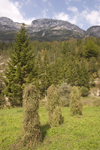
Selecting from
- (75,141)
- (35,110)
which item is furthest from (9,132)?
(75,141)

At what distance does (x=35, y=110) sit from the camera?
15.4 feet

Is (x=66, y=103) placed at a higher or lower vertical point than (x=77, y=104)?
lower

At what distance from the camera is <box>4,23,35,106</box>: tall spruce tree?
14758 mm

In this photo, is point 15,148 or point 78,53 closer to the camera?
point 15,148

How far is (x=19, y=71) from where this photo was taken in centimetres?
1459

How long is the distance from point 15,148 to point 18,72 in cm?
1100

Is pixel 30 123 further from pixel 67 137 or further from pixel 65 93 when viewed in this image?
pixel 65 93

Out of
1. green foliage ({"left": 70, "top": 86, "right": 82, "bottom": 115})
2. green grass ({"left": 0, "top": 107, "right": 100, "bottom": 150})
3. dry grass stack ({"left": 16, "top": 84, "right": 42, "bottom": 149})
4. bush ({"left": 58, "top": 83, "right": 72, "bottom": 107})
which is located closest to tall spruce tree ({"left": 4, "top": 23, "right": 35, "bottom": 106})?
green foliage ({"left": 70, "top": 86, "right": 82, "bottom": 115})

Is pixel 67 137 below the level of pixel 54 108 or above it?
below

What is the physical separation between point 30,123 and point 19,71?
10.9m

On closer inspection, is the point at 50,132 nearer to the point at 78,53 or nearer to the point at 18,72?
the point at 18,72

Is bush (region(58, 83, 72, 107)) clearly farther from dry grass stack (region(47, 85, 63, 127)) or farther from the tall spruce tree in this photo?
dry grass stack (region(47, 85, 63, 127))

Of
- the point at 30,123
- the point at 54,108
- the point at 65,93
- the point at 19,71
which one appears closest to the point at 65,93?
the point at 65,93

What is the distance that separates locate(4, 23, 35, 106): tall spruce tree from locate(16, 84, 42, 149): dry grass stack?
406 inches
